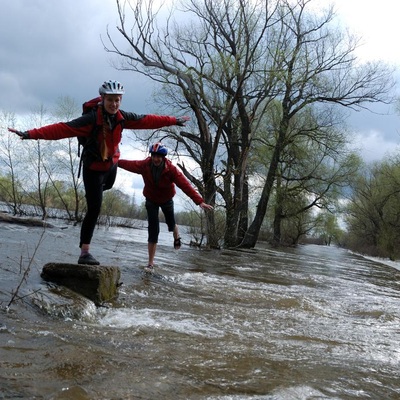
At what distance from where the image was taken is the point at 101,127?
4.51m

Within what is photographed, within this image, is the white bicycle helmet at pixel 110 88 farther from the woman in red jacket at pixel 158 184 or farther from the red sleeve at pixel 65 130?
the woman in red jacket at pixel 158 184

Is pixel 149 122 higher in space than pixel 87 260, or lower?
higher

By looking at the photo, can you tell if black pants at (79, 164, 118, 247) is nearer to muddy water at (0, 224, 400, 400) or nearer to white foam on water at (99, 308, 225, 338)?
muddy water at (0, 224, 400, 400)

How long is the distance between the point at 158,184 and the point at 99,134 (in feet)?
6.56

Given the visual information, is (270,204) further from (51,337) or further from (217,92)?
(51,337)

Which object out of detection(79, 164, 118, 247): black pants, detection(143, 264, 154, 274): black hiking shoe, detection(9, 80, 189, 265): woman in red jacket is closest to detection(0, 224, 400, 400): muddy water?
detection(79, 164, 118, 247): black pants

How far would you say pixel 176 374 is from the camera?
2299 mm

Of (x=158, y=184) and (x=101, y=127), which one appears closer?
(x=101, y=127)

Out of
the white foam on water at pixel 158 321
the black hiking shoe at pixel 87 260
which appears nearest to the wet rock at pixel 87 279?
the white foam on water at pixel 158 321

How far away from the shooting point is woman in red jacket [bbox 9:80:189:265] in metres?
4.31

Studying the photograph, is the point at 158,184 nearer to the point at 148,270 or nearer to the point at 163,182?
the point at 163,182

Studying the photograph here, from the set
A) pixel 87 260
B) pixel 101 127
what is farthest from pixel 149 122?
pixel 87 260

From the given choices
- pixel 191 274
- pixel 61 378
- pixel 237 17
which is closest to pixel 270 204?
pixel 237 17

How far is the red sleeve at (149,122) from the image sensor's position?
15.9ft
